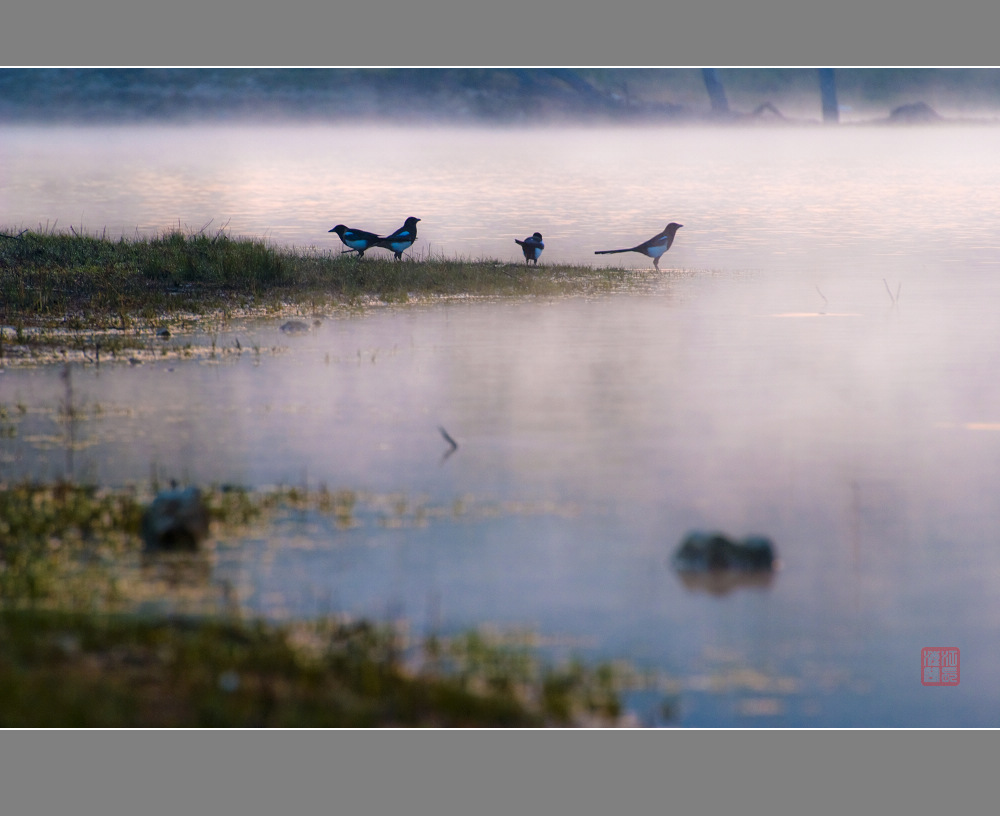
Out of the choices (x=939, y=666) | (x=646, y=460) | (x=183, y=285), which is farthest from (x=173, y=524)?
(x=183, y=285)

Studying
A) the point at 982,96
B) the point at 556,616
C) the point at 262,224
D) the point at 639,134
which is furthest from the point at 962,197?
the point at 639,134

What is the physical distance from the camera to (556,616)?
746 cm

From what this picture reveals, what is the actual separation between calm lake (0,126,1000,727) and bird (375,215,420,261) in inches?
115

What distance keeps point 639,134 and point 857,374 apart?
89.9 meters

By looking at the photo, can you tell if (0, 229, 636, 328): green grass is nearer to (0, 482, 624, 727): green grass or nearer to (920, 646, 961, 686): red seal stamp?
(0, 482, 624, 727): green grass

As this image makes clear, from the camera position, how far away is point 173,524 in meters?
8.22

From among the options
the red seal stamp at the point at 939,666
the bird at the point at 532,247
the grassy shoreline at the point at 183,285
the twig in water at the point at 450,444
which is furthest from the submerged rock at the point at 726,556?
the bird at the point at 532,247

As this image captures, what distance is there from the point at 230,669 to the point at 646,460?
17.0 feet

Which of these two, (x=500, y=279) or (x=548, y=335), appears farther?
(x=500, y=279)

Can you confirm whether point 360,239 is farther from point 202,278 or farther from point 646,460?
point 646,460

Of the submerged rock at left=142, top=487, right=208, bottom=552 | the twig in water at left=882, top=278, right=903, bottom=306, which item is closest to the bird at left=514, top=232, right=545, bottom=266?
the twig in water at left=882, top=278, right=903, bottom=306

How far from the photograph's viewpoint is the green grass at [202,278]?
18.3 m

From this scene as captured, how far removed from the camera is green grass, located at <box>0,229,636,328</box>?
18297 millimetres

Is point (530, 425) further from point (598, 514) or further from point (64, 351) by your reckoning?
point (64, 351)
